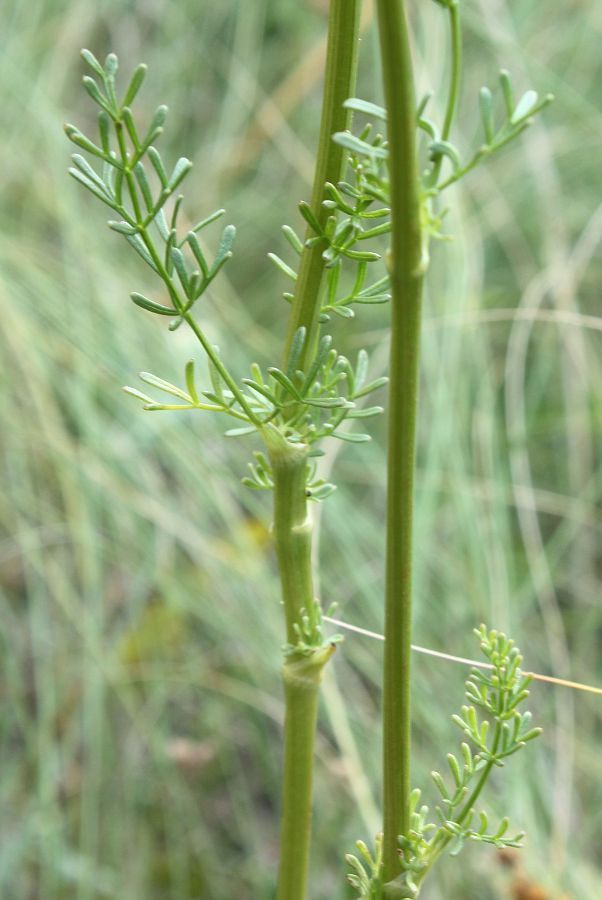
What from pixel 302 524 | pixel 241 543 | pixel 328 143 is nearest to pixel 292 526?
pixel 302 524

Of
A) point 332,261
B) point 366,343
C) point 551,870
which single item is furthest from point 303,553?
point 366,343

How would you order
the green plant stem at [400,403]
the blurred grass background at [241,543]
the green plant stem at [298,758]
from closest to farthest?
the green plant stem at [400,403]
the green plant stem at [298,758]
the blurred grass background at [241,543]

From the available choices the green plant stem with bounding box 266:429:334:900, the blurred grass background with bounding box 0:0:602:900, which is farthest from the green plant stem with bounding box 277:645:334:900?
the blurred grass background with bounding box 0:0:602:900

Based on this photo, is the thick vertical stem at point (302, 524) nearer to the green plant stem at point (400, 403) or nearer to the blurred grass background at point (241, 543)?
the green plant stem at point (400, 403)

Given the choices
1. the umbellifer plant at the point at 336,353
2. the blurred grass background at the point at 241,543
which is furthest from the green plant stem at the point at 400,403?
the blurred grass background at the point at 241,543

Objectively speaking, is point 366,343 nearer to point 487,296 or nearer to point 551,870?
point 487,296

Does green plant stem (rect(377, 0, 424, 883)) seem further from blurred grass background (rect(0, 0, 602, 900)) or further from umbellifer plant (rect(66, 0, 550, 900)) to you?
blurred grass background (rect(0, 0, 602, 900))

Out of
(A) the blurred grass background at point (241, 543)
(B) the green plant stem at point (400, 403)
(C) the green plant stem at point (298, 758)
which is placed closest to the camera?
(B) the green plant stem at point (400, 403)
